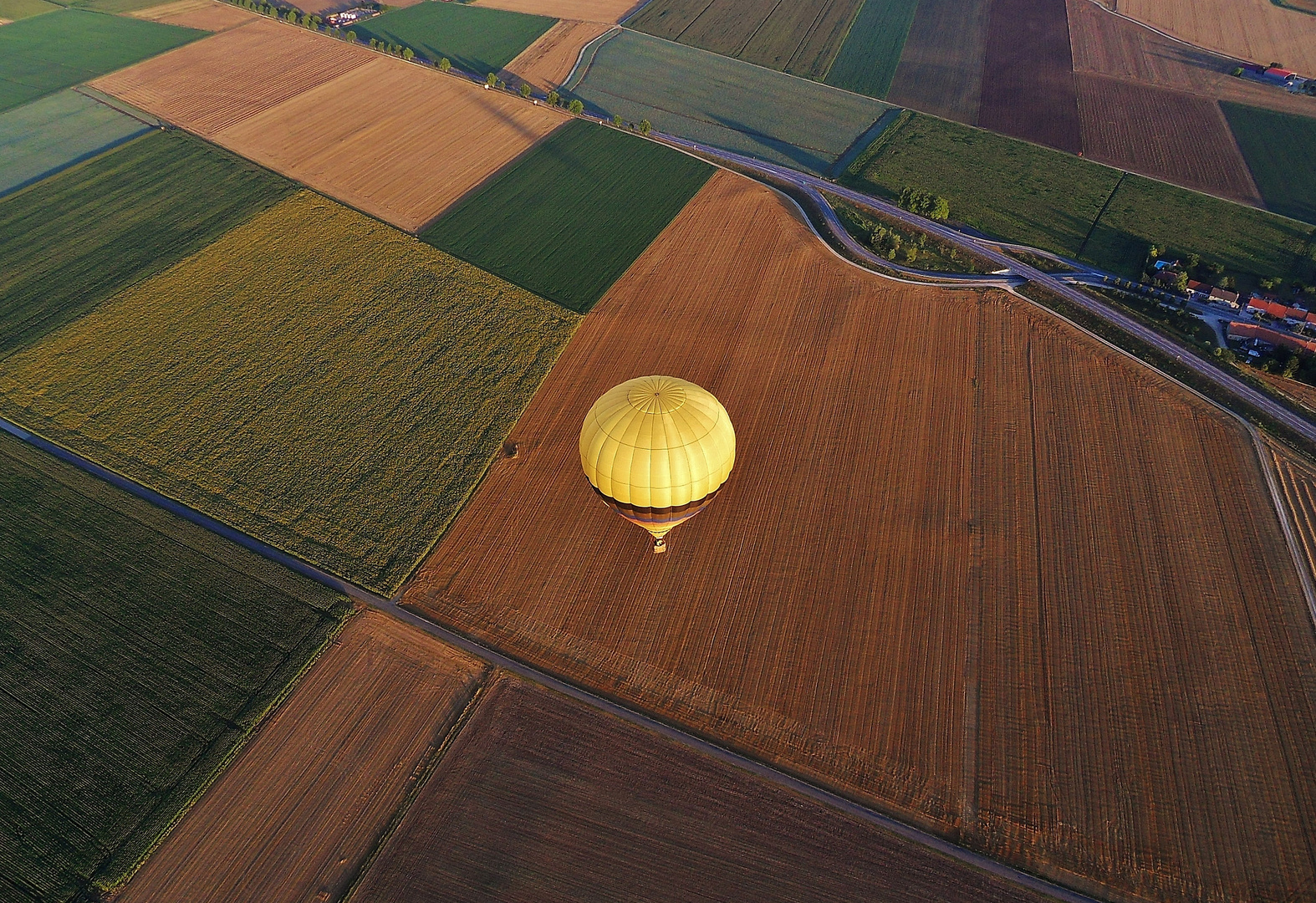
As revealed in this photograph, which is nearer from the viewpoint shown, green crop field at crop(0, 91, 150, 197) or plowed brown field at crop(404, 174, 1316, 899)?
plowed brown field at crop(404, 174, 1316, 899)

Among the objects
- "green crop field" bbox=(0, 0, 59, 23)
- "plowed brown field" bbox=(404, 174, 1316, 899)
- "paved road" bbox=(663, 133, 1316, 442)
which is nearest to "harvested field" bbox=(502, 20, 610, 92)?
"paved road" bbox=(663, 133, 1316, 442)

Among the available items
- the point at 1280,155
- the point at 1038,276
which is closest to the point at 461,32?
the point at 1038,276

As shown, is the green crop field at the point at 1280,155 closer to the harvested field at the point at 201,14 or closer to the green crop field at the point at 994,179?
the green crop field at the point at 994,179

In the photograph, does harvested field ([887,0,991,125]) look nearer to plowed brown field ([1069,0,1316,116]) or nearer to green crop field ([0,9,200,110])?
plowed brown field ([1069,0,1316,116])

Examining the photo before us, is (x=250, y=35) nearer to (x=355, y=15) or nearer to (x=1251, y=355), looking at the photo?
(x=355, y=15)

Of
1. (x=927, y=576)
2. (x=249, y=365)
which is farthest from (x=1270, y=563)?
(x=249, y=365)

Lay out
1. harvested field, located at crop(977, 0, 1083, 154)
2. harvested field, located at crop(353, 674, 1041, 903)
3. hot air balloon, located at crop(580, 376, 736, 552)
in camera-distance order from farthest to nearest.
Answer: harvested field, located at crop(977, 0, 1083, 154)
hot air balloon, located at crop(580, 376, 736, 552)
harvested field, located at crop(353, 674, 1041, 903)
